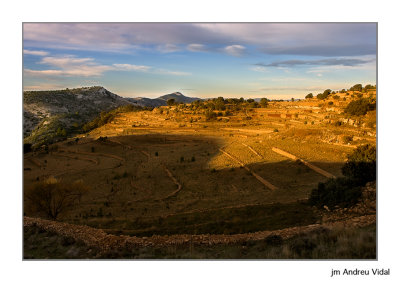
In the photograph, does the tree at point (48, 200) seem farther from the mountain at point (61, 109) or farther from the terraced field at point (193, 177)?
the mountain at point (61, 109)

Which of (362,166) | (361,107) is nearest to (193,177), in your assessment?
(362,166)

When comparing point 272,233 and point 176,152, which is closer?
point 272,233

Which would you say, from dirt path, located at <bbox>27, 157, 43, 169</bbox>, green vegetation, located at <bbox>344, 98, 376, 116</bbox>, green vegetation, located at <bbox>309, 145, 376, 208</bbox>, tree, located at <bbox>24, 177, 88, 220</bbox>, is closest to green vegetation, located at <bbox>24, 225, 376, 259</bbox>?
Result: green vegetation, located at <bbox>309, 145, 376, 208</bbox>

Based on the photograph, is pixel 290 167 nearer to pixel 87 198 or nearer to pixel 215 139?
pixel 87 198

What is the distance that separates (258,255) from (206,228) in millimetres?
3138

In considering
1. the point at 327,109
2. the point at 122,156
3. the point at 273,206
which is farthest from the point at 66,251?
the point at 327,109

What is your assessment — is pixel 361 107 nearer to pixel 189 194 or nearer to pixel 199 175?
pixel 199 175

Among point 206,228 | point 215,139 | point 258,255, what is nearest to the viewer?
point 258,255

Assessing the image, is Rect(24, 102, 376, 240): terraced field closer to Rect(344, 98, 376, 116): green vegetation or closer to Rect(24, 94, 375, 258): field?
Rect(24, 94, 375, 258): field

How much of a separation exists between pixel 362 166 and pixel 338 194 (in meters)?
2.46

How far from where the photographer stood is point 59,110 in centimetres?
8500

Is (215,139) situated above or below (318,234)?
above

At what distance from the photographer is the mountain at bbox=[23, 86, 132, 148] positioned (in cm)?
5616

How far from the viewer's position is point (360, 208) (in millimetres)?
9609
